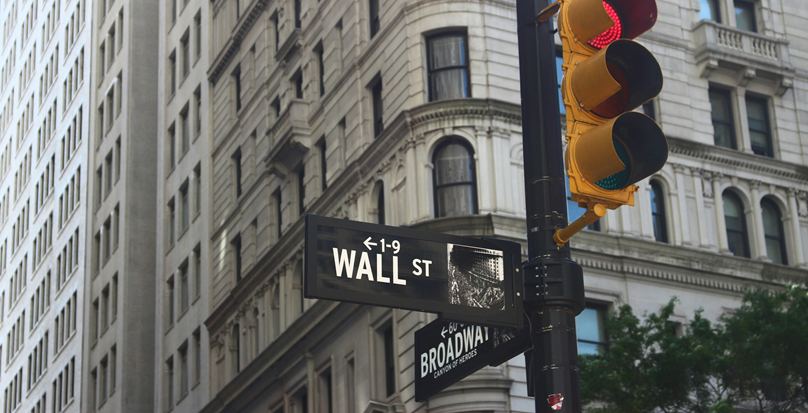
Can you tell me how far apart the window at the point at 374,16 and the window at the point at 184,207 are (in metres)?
19.3

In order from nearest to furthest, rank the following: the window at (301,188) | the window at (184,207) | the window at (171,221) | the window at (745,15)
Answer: the window at (745,15) < the window at (301,188) < the window at (184,207) < the window at (171,221)

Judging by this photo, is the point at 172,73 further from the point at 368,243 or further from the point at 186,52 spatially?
the point at 368,243

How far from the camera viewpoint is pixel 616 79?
6.95 m

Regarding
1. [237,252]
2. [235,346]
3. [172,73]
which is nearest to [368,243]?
[235,346]

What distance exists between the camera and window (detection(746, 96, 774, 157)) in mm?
Answer: 38344

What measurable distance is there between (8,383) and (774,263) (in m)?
60.0

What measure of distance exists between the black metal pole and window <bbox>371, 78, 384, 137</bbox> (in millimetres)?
28493

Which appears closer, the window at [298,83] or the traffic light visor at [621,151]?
the traffic light visor at [621,151]

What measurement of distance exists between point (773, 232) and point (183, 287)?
89.6 ft

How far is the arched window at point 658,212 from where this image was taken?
3553cm

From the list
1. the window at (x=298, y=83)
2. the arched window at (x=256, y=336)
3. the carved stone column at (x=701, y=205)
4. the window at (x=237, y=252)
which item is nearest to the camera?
the carved stone column at (x=701, y=205)

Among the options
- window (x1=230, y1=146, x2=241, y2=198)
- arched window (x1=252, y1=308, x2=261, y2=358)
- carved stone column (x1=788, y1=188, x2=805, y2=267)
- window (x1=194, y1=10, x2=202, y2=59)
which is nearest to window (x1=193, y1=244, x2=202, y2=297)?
window (x1=230, y1=146, x2=241, y2=198)

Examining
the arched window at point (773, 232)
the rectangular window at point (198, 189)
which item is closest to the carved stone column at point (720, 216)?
the arched window at point (773, 232)

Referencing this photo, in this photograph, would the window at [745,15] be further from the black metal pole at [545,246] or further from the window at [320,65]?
the black metal pole at [545,246]
